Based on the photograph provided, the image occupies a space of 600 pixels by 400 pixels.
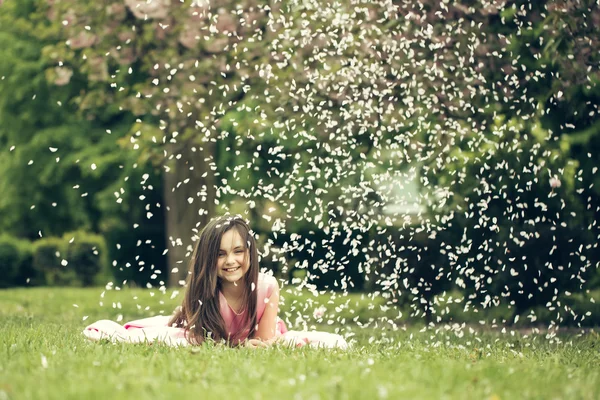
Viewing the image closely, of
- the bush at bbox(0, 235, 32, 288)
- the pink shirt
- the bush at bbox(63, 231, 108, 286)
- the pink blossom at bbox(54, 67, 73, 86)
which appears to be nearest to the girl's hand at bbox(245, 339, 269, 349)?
the pink shirt

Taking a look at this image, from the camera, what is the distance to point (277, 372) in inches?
161

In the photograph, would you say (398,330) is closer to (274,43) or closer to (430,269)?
(430,269)

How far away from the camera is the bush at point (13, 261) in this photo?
50.1 ft

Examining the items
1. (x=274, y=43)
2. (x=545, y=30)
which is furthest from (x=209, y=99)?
(x=545, y=30)

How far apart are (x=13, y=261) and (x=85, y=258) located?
4.08ft

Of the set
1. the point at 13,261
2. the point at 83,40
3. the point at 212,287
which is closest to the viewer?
the point at 212,287

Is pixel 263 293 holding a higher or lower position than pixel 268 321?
higher

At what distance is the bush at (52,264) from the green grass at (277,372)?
31.6 feet

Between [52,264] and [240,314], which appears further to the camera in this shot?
[52,264]

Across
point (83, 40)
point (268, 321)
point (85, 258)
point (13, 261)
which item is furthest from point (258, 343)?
point (13, 261)

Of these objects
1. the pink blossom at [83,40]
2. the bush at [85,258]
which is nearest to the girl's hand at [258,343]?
the pink blossom at [83,40]

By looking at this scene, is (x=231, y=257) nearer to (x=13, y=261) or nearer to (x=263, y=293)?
(x=263, y=293)

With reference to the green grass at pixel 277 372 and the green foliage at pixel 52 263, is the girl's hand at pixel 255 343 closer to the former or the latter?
the green grass at pixel 277 372

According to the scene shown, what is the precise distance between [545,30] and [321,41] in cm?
202
